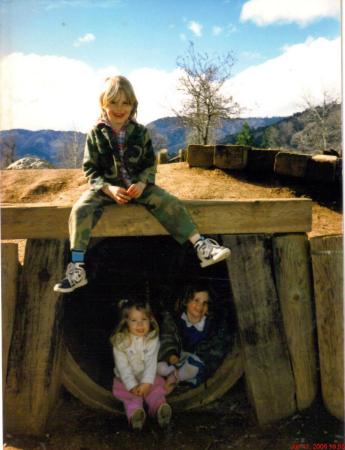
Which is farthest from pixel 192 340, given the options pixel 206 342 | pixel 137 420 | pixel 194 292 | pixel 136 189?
pixel 136 189

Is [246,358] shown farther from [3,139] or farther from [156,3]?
[156,3]

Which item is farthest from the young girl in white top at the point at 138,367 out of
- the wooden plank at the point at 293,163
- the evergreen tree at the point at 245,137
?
the evergreen tree at the point at 245,137

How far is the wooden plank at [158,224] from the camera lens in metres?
3.40

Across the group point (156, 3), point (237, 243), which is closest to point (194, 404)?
point (237, 243)

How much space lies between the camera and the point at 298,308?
358 cm

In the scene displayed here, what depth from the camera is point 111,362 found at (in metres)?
4.26

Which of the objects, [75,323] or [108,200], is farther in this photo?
[75,323]

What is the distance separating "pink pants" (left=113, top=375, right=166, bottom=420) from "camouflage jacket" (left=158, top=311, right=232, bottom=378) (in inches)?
9.3

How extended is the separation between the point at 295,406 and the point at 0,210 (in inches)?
102

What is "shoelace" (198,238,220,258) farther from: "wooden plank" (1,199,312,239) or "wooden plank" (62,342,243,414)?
"wooden plank" (62,342,243,414)

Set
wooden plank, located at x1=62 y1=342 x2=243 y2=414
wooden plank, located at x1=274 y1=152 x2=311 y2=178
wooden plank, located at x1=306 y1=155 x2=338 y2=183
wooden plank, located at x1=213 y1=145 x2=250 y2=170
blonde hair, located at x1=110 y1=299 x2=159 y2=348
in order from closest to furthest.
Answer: blonde hair, located at x1=110 y1=299 x2=159 y2=348 < wooden plank, located at x1=62 y1=342 x2=243 y2=414 < wooden plank, located at x1=306 y1=155 x2=338 y2=183 < wooden plank, located at x1=274 y1=152 x2=311 y2=178 < wooden plank, located at x1=213 y1=145 x2=250 y2=170

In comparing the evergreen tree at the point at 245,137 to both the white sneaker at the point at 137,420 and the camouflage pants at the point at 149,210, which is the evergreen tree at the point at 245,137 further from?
the white sneaker at the point at 137,420

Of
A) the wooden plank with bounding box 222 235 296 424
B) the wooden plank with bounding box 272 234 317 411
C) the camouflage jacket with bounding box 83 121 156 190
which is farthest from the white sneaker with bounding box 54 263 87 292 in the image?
the wooden plank with bounding box 272 234 317 411

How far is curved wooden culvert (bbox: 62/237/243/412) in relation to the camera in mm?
3832
